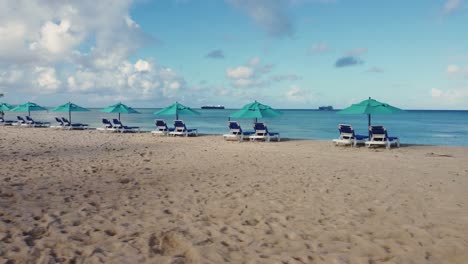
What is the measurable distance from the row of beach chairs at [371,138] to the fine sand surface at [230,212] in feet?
12.6

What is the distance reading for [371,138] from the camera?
42.8 feet

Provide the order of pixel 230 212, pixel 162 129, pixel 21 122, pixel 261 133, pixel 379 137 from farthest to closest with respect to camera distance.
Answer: pixel 21 122 < pixel 162 129 < pixel 261 133 < pixel 379 137 < pixel 230 212

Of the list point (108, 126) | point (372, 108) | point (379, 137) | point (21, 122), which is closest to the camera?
point (379, 137)

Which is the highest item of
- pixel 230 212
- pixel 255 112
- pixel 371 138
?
pixel 255 112

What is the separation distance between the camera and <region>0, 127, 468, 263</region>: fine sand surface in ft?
11.8

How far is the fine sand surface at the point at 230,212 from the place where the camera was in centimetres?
359

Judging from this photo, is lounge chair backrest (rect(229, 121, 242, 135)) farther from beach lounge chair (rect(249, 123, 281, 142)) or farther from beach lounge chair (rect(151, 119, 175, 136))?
beach lounge chair (rect(151, 119, 175, 136))

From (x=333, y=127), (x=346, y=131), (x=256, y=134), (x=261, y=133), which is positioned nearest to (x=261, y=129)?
(x=261, y=133)

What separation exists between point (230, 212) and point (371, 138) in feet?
31.3

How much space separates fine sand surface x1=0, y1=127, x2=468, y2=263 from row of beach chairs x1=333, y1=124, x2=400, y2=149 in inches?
151

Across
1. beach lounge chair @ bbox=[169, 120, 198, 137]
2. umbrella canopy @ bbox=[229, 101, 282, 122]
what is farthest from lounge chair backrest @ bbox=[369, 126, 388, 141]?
beach lounge chair @ bbox=[169, 120, 198, 137]

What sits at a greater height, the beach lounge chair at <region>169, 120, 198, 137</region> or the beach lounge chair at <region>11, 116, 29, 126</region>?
the beach lounge chair at <region>11, 116, 29, 126</region>

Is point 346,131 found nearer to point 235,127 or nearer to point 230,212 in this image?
point 235,127

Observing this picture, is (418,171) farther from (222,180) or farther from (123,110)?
(123,110)
